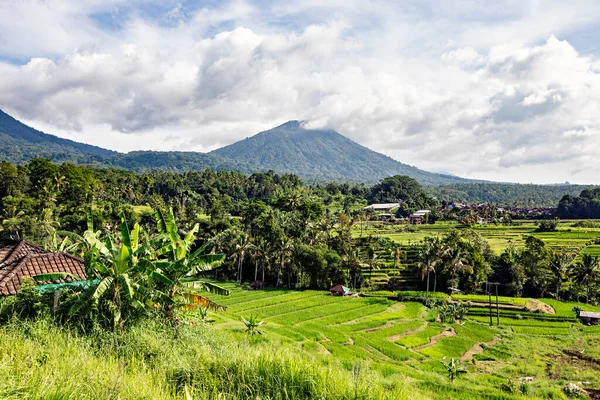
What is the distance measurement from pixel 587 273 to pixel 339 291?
95.7 feet

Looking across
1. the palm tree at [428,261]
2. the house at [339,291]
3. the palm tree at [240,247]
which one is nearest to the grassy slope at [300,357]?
the house at [339,291]

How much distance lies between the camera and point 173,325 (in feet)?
40.7

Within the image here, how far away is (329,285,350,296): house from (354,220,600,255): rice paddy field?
24.4 m

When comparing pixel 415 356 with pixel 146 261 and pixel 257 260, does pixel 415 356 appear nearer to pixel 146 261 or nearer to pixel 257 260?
pixel 146 261

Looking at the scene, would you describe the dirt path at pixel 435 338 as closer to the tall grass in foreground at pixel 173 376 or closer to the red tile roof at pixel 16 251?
the tall grass in foreground at pixel 173 376

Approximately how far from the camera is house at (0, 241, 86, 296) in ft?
43.9

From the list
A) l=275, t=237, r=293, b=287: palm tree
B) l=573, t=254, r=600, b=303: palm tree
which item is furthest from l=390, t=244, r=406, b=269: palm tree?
l=573, t=254, r=600, b=303: palm tree

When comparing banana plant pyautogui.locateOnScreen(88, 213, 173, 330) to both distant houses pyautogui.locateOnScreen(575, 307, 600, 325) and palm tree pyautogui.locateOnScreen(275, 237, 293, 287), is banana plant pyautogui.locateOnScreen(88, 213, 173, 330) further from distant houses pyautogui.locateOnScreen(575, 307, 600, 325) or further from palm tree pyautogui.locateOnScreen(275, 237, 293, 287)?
distant houses pyautogui.locateOnScreen(575, 307, 600, 325)

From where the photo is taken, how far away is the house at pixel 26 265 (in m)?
13.4

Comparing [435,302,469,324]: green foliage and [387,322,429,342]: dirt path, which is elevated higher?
[435,302,469,324]: green foliage

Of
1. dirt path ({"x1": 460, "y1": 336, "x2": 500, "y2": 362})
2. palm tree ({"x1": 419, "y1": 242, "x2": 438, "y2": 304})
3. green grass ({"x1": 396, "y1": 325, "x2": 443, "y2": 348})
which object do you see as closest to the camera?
dirt path ({"x1": 460, "y1": 336, "x2": 500, "y2": 362})

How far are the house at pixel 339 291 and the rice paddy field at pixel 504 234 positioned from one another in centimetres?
2441

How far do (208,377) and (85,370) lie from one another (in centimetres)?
222

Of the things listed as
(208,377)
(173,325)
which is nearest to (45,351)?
(208,377)
